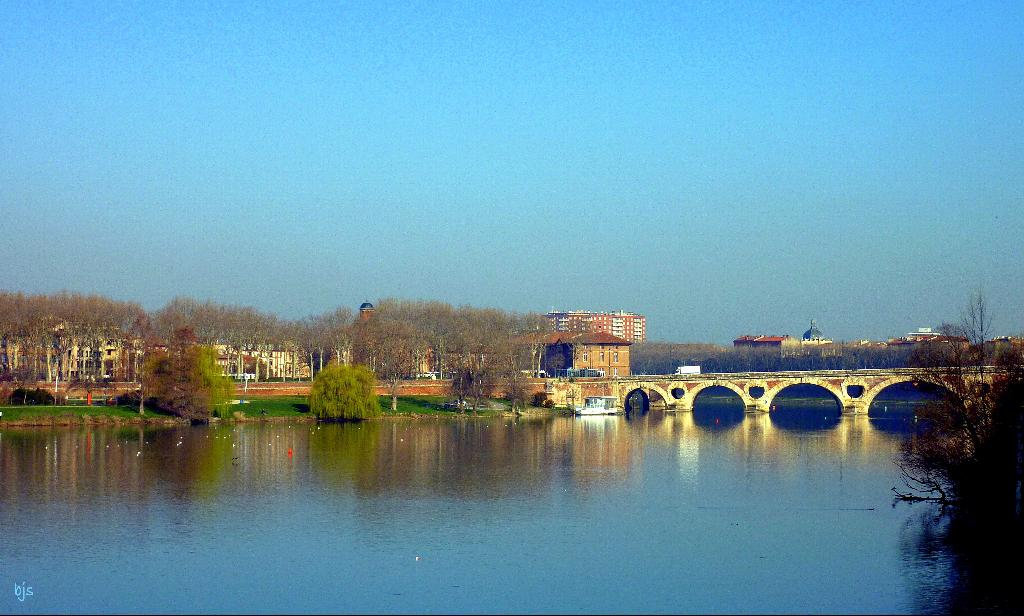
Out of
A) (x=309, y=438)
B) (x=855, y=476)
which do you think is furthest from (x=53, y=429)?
(x=855, y=476)

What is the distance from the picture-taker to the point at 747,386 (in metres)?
94.7

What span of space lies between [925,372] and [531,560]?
1324 cm

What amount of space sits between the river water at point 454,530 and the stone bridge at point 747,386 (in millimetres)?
36982

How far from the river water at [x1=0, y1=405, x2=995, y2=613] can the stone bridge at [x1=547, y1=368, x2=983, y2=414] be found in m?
37.0

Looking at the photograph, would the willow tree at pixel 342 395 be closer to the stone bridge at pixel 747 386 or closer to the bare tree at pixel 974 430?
the stone bridge at pixel 747 386

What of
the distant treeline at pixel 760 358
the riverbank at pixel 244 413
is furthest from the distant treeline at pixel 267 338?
the distant treeline at pixel 760 358

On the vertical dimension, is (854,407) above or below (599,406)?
below

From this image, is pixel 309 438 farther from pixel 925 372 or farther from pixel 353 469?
pixel 925 372

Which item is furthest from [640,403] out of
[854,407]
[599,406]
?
[854,407]

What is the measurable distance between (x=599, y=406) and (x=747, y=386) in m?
14.2

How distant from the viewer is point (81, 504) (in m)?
35.2

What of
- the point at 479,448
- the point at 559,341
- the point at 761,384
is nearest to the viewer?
the point at 479,448

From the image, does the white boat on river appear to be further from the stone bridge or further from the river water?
the river water

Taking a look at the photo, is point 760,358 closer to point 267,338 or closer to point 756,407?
point 756,407
